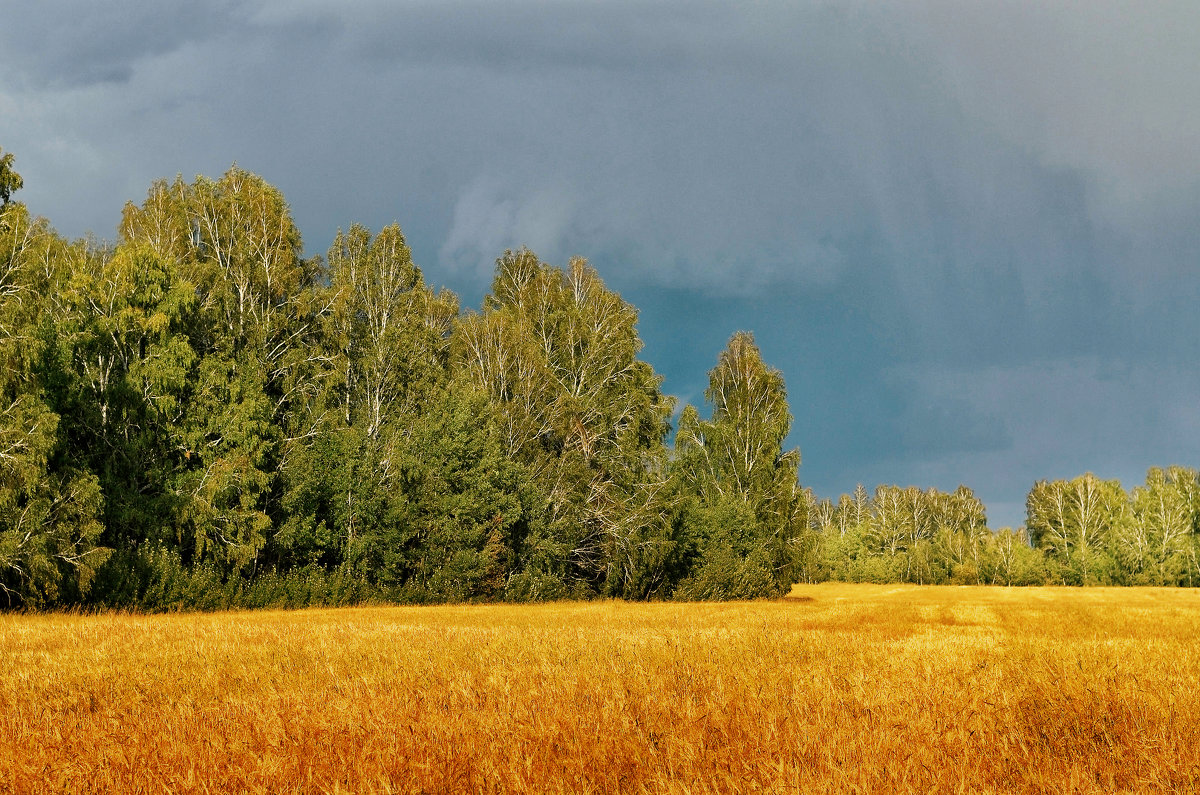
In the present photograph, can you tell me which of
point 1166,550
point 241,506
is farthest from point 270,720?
point 1166,550

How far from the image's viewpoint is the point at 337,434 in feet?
111

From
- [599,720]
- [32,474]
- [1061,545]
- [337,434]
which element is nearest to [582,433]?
[337,434]

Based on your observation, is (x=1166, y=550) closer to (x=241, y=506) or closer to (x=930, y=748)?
(x=241, y=506)

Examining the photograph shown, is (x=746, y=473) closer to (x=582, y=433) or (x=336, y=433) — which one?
(x=582, y=433)

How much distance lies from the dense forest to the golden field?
1670cm

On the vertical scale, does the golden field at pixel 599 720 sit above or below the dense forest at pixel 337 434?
below

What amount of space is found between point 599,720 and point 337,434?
30002 millimetres

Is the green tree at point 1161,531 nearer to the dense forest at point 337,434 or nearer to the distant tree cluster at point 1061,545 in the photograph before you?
the distant tree cluster at point 1061,545

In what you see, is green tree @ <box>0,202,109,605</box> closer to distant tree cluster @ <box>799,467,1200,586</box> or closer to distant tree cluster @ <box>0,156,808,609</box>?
distant tree cluster @ <box>0,156,808,609</box>

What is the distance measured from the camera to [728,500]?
4619 centimetres

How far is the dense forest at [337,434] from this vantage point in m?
25.3

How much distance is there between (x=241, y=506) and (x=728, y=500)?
2722 centimetres

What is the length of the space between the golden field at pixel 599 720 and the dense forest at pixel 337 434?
16.7 metres

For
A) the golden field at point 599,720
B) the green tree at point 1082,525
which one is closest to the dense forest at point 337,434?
the golden field at point 599,720
